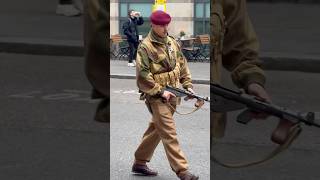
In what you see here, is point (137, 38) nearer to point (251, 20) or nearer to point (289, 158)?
point (251, 20)

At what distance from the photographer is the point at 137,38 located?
128 centimetres

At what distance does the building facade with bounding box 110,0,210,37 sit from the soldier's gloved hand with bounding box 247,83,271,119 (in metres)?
0.13

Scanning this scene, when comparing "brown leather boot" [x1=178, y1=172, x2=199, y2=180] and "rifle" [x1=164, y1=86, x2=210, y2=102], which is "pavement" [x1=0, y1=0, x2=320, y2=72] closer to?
"rifle" [x1=164, y1=86, x2=210, y2=102]

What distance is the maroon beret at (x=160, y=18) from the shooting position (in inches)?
46.9

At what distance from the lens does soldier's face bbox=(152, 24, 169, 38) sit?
4.08ft

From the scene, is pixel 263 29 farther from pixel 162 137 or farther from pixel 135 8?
pixel 162 137

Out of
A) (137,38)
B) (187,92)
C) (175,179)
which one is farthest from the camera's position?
(175,179)

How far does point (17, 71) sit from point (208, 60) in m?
0.92

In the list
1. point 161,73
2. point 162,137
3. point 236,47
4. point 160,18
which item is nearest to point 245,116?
point 236,47

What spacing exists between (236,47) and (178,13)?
0.12 meters

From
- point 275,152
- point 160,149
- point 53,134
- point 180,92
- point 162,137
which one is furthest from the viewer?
point 160,149

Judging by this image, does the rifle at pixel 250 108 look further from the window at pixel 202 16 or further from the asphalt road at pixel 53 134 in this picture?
the asphalt road at pixel 53 134

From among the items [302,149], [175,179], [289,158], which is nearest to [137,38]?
[175,179]

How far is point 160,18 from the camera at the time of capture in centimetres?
120
